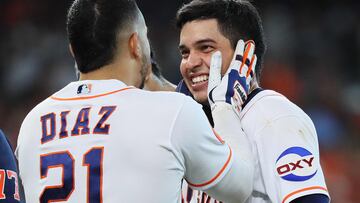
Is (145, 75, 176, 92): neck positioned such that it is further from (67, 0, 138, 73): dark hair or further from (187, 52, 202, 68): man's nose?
(67, 0, 138, 73): dark hair

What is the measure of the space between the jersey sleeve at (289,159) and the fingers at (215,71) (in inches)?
13.2

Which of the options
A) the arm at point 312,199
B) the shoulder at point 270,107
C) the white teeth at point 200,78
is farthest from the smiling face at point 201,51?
the arm at point 312,199

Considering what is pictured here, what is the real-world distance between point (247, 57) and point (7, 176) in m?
1.18

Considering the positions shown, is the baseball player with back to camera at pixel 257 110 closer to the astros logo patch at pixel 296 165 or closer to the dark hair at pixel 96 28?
the astros logo patch at pixel 296 165

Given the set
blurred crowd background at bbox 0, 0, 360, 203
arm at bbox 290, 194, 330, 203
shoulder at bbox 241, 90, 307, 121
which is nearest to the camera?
arm at bbox 290, 194, 330, 203

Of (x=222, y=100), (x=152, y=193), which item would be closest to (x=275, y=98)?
(x=222, y=100)

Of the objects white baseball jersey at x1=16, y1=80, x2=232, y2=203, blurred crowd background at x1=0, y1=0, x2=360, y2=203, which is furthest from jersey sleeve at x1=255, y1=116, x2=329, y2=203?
blurred crowd background at x1=0, y1=0, x2=360, y2=203

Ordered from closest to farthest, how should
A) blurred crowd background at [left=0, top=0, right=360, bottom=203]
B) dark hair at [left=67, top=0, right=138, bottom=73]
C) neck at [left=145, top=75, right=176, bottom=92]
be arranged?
1. dark hair at [left=67, top=0, right=138, bottom=73]
2. neck at [left=145, top=75, right=176, bottom=92]
3. blurred crowd background at [left=0, top=0, right=360, bottom=203]

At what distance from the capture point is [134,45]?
301cm

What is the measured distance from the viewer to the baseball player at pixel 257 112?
312cm

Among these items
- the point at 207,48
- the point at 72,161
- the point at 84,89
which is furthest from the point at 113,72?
the point at 207,48

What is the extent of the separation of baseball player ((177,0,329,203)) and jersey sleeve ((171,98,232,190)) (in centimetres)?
30

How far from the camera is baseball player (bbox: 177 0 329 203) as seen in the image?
3115 mm

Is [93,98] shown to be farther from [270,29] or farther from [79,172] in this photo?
[270,29]
